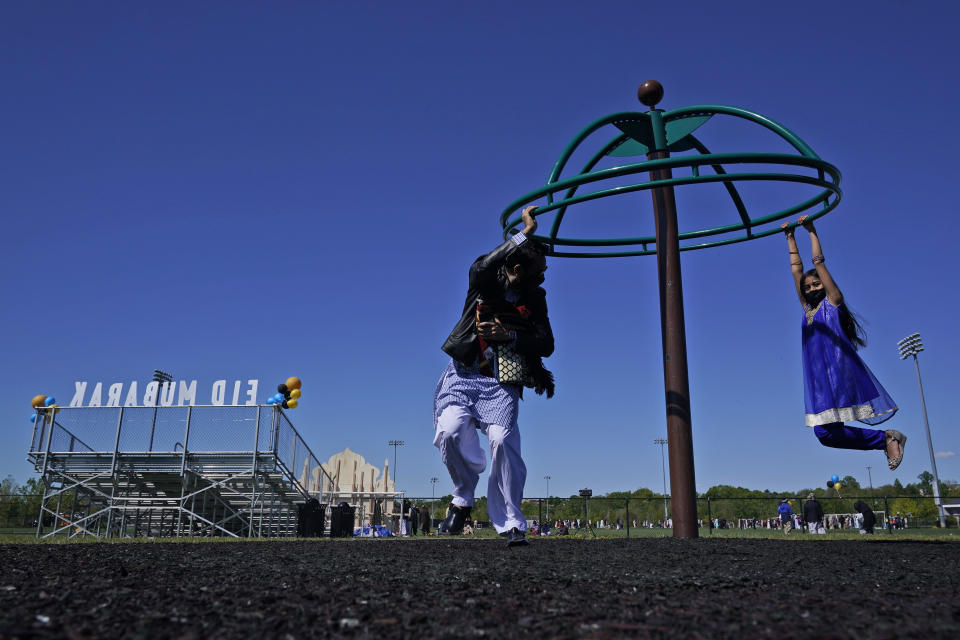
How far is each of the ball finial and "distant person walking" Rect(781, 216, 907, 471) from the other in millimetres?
1836

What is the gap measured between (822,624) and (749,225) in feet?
17.7

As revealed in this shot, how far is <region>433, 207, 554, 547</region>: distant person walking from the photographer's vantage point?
472 centimetres

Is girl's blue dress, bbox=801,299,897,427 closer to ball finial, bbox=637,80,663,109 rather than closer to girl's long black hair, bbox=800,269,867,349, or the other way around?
girl's long black hair, bbox=800,269,867,349

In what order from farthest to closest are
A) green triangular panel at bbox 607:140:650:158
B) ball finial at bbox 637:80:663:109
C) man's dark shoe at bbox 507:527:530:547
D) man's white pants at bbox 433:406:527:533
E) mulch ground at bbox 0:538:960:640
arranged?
green triangular panel at bbox 607:140:650:158 → ball finial at bbox 637:80:663:109 → man's white pants at bbox 433:406:527:533 → man's dark shoe at bbox 507:527:530:547 → mulch ground at bbox 0:538:960:640

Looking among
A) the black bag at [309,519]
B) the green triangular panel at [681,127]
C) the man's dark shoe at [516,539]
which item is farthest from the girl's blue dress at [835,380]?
the black bag at [309,519]

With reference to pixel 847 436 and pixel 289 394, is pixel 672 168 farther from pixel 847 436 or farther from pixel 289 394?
pixel 289 394

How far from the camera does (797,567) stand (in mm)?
2957

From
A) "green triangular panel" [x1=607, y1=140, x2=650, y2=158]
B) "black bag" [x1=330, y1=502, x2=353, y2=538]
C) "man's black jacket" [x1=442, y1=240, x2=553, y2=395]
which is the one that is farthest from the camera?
"black bag" [x1=330, y1=502, x2=353, y2=538]

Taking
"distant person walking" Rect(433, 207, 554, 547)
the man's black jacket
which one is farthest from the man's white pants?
the man's black jacket

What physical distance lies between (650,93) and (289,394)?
51.5 feet

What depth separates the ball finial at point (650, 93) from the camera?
613cm

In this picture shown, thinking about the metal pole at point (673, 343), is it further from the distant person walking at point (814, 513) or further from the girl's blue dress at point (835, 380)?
the distant person walking at point (814, 513)

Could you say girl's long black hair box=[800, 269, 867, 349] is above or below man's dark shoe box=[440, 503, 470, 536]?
above

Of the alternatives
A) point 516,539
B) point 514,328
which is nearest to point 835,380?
point 514,328
